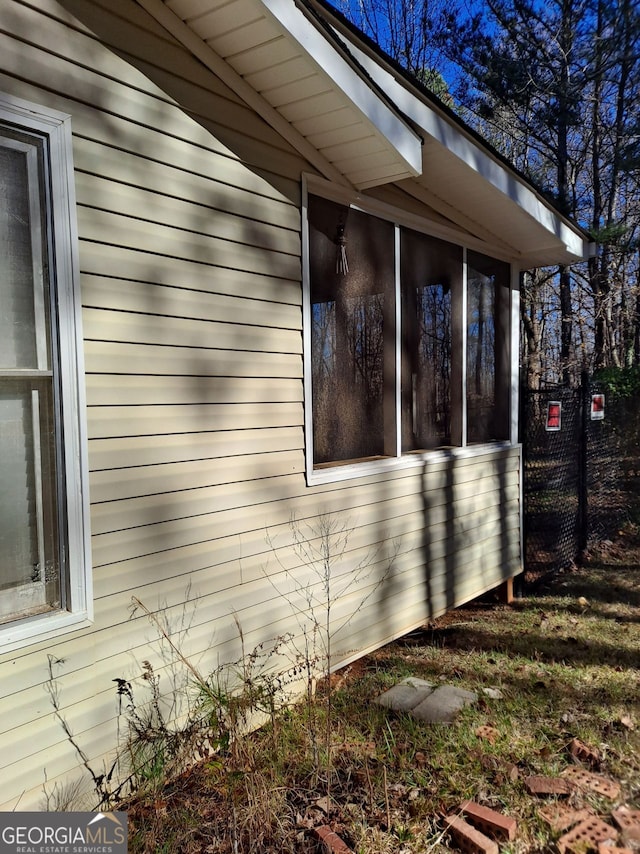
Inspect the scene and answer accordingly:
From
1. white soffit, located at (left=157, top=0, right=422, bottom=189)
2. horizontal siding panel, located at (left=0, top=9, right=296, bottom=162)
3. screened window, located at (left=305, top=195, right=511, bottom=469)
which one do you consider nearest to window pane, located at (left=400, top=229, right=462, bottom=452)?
screened window, located at (left=305, top=195, right=511, bottom=469)

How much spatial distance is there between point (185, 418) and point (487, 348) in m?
3.39

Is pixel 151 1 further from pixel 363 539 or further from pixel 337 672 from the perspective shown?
pixel 337 672

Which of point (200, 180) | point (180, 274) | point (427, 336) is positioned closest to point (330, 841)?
point (180, 274)

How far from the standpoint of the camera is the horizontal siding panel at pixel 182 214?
Result: 2416 millimetres

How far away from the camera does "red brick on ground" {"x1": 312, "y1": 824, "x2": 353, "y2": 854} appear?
2094 mm

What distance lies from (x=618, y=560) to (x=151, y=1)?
6607 mm

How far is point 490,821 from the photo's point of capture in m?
2.24

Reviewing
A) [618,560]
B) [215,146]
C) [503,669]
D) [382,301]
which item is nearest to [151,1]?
[215,146]

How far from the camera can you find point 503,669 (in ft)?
12.5

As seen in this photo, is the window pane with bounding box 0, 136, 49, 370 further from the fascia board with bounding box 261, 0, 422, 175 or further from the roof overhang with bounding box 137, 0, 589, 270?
the fascia board with bounding box 261, 0, 422, 175

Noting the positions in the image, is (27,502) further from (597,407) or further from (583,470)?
(597,407)

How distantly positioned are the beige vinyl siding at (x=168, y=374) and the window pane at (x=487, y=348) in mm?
1967

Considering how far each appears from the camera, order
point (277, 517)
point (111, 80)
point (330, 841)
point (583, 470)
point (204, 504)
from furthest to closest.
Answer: point (583, 470) < point (277, 517) < point (204, 504) < point (111, 80) < point (330, 841)

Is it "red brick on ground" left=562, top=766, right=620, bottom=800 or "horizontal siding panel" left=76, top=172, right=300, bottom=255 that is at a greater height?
"horizontal siding panel" left=76, top=172, right=300, bottom=255
